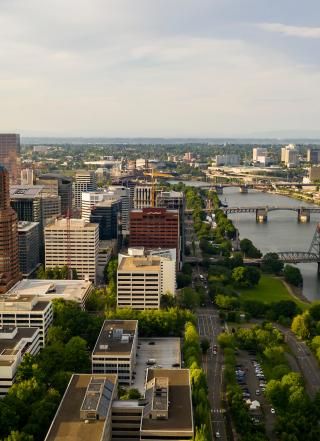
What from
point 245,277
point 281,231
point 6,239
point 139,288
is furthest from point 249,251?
point 6,239

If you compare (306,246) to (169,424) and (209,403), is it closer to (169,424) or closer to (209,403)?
(209,403)

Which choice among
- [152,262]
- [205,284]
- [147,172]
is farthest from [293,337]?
[147,172]

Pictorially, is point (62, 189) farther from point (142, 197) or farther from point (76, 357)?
point (76, 357)

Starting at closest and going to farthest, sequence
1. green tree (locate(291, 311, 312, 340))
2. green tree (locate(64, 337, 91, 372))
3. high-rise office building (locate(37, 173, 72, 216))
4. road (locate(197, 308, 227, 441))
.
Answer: road (locate(197, 308, 227, 441)) < green tree (locate(64, 337, 91, 372)) < green tree (locate(291, 311, 312, 340)) < high-rise office building (locate(37, 173, 72, 216))

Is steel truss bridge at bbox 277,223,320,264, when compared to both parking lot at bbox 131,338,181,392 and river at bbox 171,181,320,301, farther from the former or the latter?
parking lot at bbox 131,338,181,392

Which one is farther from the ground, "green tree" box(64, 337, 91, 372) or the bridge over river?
"green tree" box(64, 337, 91, 372)

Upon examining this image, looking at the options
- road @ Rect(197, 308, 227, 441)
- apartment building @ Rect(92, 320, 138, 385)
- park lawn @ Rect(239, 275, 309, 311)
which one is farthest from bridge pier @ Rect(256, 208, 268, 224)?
apartment building @ Rect(92, 320, 138, 385)
